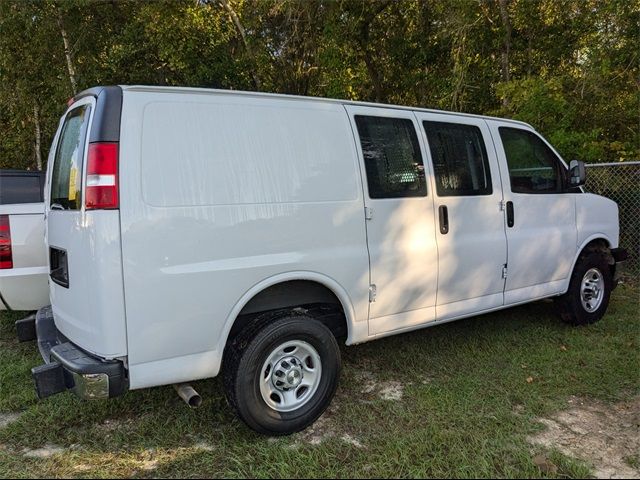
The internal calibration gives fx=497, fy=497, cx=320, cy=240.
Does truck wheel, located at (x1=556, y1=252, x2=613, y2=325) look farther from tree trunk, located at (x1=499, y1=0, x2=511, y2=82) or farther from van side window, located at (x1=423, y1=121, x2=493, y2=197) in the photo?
tree trunk, located at (x1=499, y1=0, x2=511, y2=82)

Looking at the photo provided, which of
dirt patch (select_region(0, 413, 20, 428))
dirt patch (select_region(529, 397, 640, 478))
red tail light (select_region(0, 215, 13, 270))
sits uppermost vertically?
red tail light (select_region(0, 215, 13, 270))

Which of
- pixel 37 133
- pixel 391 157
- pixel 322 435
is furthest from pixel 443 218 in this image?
pixel 37 133

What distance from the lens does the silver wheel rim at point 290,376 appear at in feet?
10.3

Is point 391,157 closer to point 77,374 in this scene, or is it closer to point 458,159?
point 458,159

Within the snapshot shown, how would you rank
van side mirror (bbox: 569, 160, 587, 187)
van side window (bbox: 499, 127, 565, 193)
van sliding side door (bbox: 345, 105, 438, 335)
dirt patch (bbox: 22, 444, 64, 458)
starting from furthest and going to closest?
1. van side mirror (bbox: 569, 160, 587, 187)
2. van side window (bbox: 499, 127, 565, 193)
3. van sliding side door (bbox: 345, 105, 438, 335)
4. dirt patch (bbox: 22, 444, 64, 458)

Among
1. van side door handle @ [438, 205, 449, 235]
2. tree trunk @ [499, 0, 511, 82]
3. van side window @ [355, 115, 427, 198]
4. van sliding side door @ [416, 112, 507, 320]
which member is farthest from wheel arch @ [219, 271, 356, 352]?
tree trunk @ [499, 0, 511, 82]

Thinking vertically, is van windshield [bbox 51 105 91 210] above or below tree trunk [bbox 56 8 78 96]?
below

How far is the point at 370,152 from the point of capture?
359cm

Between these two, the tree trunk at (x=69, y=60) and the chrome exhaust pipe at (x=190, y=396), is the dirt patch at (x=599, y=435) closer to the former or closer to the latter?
the chrome exhaust pipe at (x=190, y=396)

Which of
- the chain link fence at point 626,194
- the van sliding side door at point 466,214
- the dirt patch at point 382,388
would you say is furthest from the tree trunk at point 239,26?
the dirt patch at point 382,388

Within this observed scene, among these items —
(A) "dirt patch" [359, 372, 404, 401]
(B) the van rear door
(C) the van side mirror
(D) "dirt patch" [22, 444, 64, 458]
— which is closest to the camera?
(B) the van rear door

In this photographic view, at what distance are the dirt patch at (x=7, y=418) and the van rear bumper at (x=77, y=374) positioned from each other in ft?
2.27

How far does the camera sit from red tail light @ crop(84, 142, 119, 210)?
264 cm

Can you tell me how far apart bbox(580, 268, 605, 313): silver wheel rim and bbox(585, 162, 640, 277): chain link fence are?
2.65 meters
